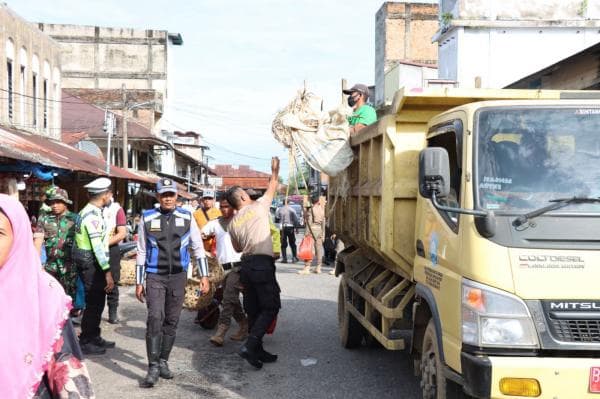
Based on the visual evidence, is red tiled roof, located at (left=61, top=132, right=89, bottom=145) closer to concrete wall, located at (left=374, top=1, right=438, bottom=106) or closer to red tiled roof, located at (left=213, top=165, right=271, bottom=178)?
concrete wall, located at (left=374, top=1, right=438, bottom=106)

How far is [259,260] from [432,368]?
2815mm

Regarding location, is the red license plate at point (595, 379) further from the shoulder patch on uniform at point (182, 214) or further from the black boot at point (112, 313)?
the black boot at point (112, 313)

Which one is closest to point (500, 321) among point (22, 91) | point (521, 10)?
point (22, 91)

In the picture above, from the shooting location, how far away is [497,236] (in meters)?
3.78

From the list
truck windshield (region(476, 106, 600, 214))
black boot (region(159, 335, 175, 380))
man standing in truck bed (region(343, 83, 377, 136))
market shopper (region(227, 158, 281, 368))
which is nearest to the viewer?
truck windshield (region(476, 106, 600, 214))

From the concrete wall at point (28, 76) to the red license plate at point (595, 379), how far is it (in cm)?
1628

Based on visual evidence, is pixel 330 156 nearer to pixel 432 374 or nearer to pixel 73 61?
pixel 432 374

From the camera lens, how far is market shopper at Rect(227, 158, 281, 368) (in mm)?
6766

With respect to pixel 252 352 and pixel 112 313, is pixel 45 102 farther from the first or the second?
pixel 252 352

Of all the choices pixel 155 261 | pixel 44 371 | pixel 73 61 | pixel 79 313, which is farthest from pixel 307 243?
pixel 73 61

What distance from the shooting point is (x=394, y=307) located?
18.7 feet

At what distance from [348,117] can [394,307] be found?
102 inches

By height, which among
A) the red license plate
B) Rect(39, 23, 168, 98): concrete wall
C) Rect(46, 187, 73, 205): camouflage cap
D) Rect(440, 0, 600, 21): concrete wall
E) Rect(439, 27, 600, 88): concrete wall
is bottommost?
the red license plate

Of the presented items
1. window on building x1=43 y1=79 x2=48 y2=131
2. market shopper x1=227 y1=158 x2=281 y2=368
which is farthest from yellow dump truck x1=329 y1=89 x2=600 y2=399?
window on building x1=43 y1=79 x2=48 y2=131
